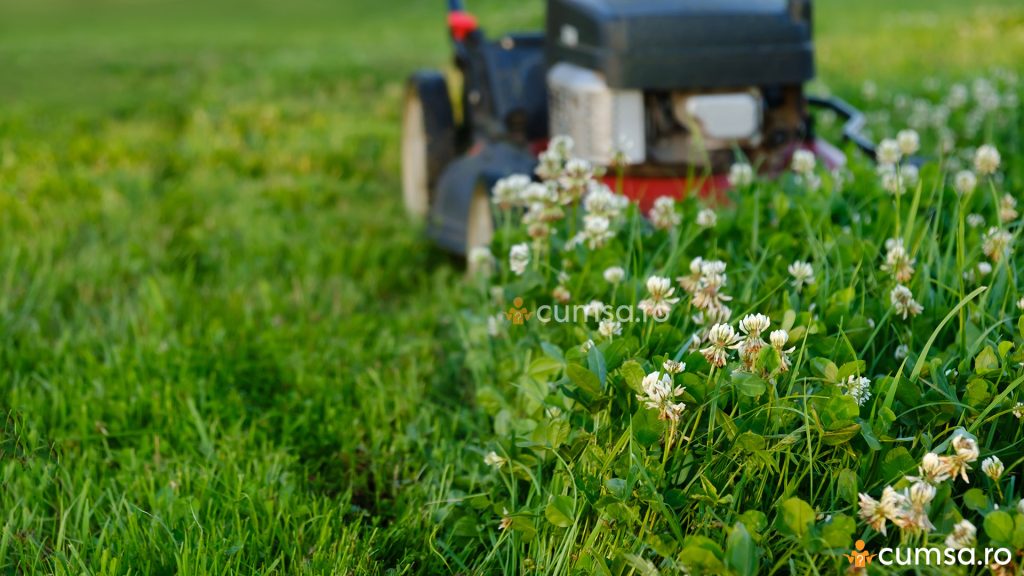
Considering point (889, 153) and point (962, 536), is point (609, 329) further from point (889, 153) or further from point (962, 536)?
point (889, 153)

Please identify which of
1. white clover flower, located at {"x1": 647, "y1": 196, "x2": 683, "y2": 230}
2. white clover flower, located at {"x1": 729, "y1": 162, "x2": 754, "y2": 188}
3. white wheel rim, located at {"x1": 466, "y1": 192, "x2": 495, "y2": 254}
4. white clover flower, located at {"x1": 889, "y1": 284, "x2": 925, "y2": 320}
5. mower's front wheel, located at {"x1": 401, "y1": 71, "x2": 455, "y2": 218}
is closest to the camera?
white clover flower, located at {"x1": 889, "y1": 284, "x2": 925, "y2": 320}

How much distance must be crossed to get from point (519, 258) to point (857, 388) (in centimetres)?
82

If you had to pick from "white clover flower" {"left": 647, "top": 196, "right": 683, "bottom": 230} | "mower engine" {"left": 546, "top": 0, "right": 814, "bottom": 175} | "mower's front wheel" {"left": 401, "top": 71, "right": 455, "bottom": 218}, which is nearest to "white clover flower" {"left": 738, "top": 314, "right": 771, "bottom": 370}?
"white clover flower" {"left": 647, "top": 196, "right": 683, "bottom": 230}

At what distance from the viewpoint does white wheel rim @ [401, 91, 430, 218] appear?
151 inches

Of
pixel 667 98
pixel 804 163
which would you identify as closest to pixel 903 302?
pixel 804 163

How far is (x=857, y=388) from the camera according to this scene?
1490 mm

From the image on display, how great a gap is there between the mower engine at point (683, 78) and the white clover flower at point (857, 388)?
1.32 m

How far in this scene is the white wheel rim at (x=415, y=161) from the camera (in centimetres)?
384

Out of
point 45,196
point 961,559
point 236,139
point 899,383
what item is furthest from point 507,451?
point 236,139

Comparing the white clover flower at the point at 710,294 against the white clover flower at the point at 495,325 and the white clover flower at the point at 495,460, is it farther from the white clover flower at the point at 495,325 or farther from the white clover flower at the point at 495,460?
the white clover flower at the point at 495,325

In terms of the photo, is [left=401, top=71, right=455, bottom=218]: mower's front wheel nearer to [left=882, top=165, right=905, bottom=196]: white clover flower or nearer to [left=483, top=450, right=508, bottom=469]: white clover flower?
[left=882, top=165, right=905, bottom=196]: white clover flower

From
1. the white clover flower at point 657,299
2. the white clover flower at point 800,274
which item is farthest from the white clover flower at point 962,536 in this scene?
the white clover flower at point 800,274

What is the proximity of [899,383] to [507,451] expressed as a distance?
0.67 metres

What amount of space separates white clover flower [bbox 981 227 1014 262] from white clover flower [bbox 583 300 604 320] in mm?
733
